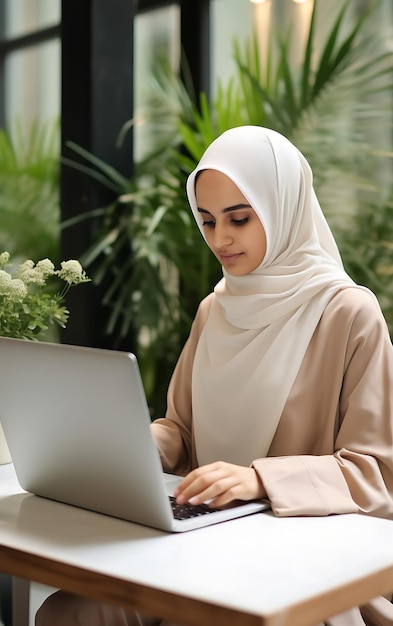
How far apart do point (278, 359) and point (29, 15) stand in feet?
11.6

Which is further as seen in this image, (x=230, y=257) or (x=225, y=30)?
(x=225, y=30)

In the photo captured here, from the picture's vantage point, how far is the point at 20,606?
190cm

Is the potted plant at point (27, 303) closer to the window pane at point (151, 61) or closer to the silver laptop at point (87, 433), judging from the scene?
the silver laptop at point (87, 433)

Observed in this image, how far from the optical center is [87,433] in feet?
4.84

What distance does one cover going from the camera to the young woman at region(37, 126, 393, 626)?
66.2 inches

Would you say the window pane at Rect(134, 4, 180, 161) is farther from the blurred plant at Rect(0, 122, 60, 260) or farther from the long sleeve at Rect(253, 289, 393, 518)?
the long sleeve at Rect(253, 289, 393, 518)

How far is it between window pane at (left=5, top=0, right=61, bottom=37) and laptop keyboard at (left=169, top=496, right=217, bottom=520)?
3.62m

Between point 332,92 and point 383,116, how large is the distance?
0.18 m

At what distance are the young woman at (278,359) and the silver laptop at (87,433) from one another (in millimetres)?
210

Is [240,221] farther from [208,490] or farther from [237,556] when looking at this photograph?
[237,556]

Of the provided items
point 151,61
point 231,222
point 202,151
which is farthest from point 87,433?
point 151,61

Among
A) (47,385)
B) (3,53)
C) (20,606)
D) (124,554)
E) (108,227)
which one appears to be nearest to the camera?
(124,554)

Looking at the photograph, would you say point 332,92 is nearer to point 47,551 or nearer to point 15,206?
point 15,206

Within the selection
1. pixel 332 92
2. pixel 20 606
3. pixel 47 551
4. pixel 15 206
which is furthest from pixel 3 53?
pixel 47 551
